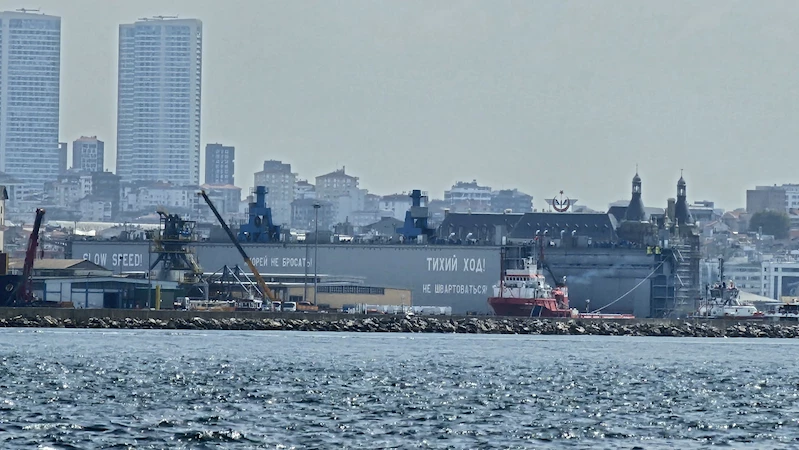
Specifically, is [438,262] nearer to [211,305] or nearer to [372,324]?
[211,305]

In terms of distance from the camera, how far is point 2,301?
383ft

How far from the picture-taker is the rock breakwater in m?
102

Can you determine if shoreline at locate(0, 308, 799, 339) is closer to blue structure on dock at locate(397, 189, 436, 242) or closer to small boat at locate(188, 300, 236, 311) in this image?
small boat at locate(188, 300, 236, 311)

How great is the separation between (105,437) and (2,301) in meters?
77.3

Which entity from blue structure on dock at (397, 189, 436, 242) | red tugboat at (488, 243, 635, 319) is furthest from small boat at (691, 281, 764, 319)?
blue structure on dock at (397, 189, 436, 242)

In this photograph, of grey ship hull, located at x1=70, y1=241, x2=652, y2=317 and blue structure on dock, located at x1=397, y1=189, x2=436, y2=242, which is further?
blue structure on dock, located at x1=397, y1=189, x2=436, y2=242

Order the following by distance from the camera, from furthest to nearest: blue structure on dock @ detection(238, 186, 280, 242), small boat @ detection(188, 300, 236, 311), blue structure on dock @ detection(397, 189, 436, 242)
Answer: blue structure on dock @ detection(397, 189, 436, 242), blue structure on dock @ detection(238, 186, 280, 242), small boat @ detection(188, 300, 236, 311)

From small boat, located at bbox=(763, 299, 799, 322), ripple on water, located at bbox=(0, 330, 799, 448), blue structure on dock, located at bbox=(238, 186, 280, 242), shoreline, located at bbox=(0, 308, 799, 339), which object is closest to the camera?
ripple on water, located at bbox=(0, 330, 799, 448)

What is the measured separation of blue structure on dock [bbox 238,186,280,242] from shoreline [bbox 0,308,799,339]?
116 ft

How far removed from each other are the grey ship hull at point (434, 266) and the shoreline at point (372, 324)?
2101cm

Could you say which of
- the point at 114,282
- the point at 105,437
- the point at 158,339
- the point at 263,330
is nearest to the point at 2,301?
the point at 114,282

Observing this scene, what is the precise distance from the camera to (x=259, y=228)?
14875cm

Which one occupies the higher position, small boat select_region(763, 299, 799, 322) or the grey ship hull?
the grey ship hull

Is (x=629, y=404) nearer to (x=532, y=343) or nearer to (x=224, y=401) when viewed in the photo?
(x=224, y=401)
